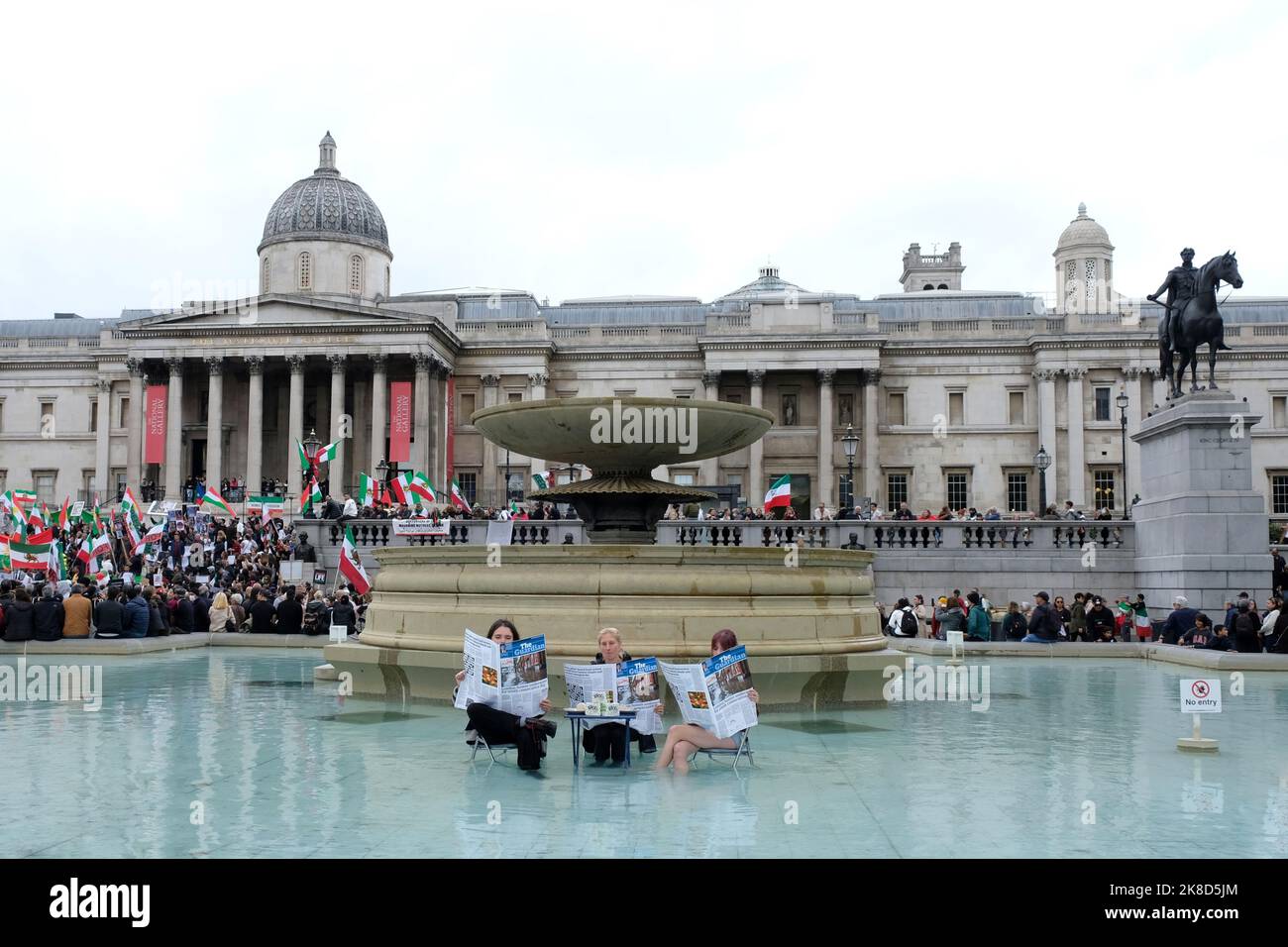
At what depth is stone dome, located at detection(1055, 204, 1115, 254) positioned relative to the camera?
6488cm

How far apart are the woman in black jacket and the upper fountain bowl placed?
762cm

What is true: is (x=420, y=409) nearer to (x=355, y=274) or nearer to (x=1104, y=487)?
(x=355, y=274)

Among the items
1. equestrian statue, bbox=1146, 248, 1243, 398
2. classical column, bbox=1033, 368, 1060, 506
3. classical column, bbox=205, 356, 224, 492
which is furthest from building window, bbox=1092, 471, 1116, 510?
classical column, bbox=205, 356, 224, 492

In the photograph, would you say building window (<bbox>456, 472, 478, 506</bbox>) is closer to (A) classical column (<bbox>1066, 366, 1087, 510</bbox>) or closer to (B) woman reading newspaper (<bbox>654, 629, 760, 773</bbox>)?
(A) classical column (<bbox>1066, 366, 1087, 510</bbox>)

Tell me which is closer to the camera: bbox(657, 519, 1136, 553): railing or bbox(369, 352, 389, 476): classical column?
bbox(657, 519, 1136, 553): railing

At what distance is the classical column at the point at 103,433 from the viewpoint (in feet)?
210

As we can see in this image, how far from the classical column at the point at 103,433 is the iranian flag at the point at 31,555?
4047cm

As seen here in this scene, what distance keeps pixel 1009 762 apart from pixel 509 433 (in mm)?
8177

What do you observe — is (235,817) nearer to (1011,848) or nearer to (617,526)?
(1011,848)

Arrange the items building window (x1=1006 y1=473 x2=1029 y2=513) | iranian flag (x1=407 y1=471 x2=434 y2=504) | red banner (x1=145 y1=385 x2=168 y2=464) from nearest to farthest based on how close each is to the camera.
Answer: iranian flag (x1=407 y1=471 x2=434 y2=504), red banner (x1=145 y1=385 x2=168 y2=464), building window (x1=1006 y1=473 x2=1029 y2=513)

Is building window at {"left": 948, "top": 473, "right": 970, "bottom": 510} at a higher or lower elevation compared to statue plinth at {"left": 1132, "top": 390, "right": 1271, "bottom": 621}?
higher

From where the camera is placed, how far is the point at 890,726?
1118cm

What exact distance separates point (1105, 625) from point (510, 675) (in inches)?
659

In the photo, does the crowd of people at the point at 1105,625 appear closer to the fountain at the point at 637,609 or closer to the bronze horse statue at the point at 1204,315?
the bronze horse statue at the point at 1204,315
